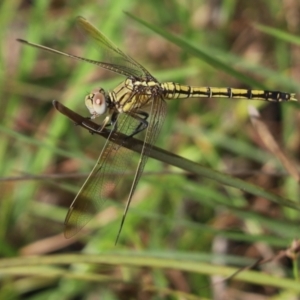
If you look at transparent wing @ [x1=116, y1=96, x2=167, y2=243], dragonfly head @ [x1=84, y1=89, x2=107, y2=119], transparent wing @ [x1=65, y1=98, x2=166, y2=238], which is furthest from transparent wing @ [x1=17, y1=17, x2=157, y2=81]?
transparent wing @ [x1=65, y1=98, x2=166, y2=238]

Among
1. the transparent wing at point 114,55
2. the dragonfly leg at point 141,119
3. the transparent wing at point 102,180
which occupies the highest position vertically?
the transparent wing at point 114,55

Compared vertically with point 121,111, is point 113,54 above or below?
above

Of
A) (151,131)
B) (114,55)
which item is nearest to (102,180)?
(151,131)

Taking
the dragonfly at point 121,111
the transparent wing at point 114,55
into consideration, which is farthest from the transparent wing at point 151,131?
the transparent wing at point 114,55

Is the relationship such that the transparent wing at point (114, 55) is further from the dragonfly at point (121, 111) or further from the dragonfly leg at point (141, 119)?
the dragonfly leg at point (141, 119)

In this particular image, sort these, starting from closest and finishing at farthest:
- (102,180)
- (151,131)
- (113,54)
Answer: (102,180), (151,131), (113,54)

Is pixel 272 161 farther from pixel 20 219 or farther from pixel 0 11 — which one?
pixel 0 11

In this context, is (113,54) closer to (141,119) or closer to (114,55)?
(114,55)

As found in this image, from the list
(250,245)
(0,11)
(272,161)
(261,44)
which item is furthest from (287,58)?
A: (0,11)
